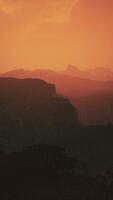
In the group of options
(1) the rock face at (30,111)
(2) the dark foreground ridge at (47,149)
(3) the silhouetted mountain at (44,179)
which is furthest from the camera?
(1) the rock face at (30,111)

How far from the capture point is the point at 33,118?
17812cm

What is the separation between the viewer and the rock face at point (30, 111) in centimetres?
16838

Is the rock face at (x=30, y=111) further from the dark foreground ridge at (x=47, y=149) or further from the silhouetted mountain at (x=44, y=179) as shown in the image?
the silhouetted mountain at (x=44, y=179)

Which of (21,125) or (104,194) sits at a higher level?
(104,194)

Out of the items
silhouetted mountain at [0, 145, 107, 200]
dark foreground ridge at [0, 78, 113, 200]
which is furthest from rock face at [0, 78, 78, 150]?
silhouetted mountain at [0, 145, 107, 200]

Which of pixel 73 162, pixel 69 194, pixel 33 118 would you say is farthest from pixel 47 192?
pixel 33 118

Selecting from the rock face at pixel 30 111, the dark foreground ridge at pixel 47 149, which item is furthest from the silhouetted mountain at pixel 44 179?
the rock face at pixel 30 111

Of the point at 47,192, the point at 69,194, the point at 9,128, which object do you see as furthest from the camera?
the point at 9,128

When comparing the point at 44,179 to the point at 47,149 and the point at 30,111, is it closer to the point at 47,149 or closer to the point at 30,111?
the point at 47,149

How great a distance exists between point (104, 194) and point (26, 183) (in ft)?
42.9

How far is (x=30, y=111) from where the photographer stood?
593ft

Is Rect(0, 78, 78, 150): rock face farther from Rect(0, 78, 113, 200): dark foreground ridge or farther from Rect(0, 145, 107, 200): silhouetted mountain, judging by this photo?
Rect(0, 145, 107, 200): silhouetted mountain

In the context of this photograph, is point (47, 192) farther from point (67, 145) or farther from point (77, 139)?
point (77, 139)

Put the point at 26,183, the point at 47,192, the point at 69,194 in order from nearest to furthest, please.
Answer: the point at 69,194 < the point at 47,192 < the point at 26,183
